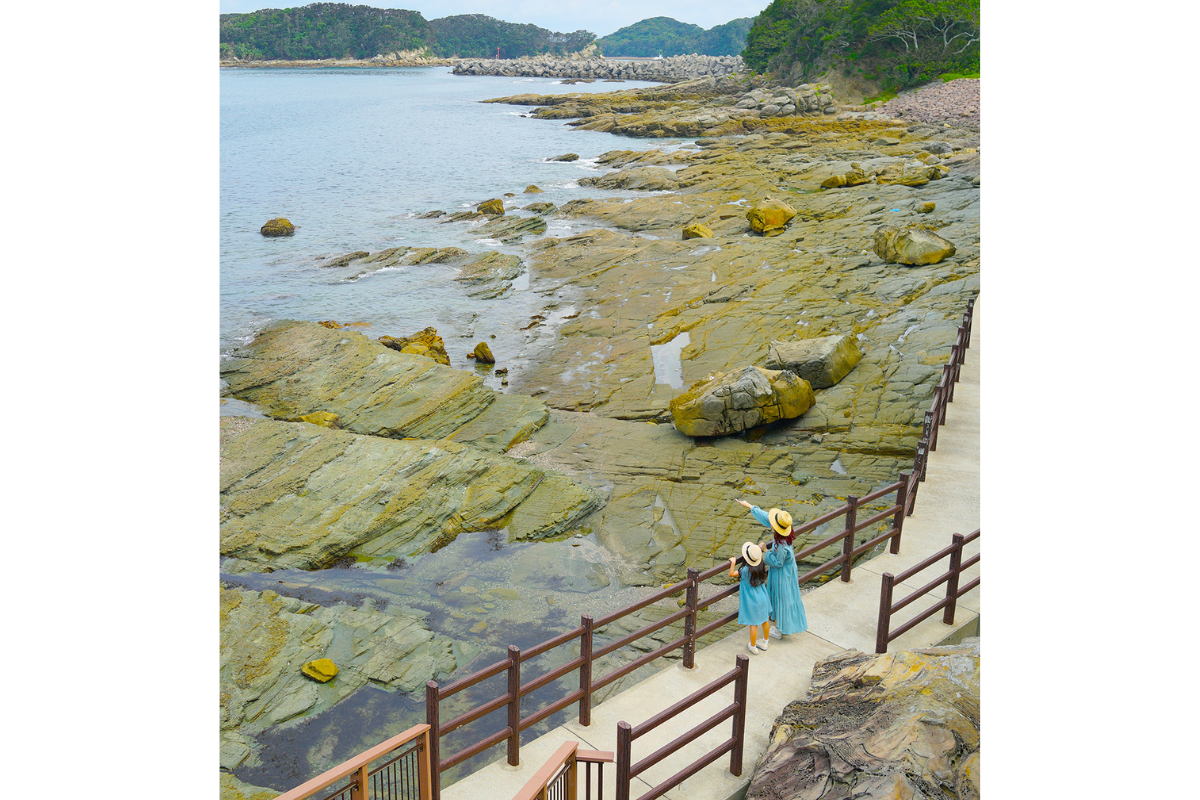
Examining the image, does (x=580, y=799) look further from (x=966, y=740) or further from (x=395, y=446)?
(x=395, y=446)

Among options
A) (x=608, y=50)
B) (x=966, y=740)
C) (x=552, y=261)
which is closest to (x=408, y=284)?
(x=552, y=261)

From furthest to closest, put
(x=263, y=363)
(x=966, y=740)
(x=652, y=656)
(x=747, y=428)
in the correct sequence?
1. (x=263, y=363)
2. (x=747, y=428)
3. (x=652, y=656)
4. (x=966, y=740)

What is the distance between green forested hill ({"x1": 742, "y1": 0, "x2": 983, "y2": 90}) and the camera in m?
57.1

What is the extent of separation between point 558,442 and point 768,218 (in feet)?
55.0

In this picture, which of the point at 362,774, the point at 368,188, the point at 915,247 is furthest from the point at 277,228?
the point at 362,774

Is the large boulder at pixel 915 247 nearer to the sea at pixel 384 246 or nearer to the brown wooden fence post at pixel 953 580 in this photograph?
the sea at pixel 384 246

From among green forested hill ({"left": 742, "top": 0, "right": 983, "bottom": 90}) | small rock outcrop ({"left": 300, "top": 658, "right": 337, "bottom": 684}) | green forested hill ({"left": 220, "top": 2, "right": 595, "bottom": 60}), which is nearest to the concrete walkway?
small rock outcrop ({"left": 300, "top": 658, "right": 337, "bottom": 684})

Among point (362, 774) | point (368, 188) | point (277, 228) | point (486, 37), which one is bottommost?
point (362, 774)

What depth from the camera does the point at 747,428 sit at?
46.4 ft

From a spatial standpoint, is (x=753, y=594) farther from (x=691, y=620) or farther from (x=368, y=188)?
(x=368, y=188)

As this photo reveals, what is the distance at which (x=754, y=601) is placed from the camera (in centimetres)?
702

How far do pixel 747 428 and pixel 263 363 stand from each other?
11.2 metres

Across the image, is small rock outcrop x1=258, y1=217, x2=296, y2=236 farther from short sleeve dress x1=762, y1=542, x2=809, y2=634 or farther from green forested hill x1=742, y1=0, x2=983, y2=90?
green forested hill x1=742, y1=0, x2=983, y2=90

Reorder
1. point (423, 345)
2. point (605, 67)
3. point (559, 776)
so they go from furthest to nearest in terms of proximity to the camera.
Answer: point (605, 67) → point (423, 345) → point (559, 776)
